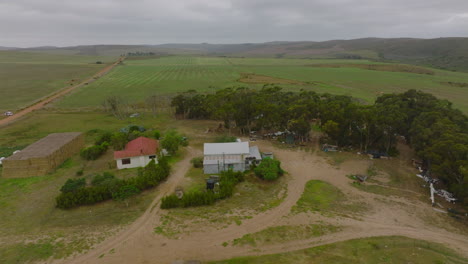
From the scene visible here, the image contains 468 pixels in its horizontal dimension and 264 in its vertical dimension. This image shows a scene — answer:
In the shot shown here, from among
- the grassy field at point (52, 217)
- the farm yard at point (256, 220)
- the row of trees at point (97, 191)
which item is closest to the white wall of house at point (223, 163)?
the farm yard at point (256, 220)

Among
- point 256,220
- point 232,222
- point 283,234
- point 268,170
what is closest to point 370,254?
point 283,234

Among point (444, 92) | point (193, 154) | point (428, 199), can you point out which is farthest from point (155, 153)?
point (444, 92)

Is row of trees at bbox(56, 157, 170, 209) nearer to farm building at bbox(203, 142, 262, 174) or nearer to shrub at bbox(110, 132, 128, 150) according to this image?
farm building at bbox(203, 142, 262, 174)

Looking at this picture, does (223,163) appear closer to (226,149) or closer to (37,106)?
(226,149)

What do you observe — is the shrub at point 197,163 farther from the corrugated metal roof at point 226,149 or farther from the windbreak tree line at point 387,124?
the windbreak tree line at point 387,124

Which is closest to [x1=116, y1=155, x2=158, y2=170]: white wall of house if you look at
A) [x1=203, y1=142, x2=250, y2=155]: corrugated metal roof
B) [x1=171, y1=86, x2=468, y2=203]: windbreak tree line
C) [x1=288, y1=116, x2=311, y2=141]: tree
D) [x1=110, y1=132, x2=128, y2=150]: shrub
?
[x1=110, y1=132, x2=128, y2=150]: shrub

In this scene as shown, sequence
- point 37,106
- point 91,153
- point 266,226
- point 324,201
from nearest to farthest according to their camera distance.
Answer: point 266,226 < point 324,201 < point 91,153 < point 37,106
